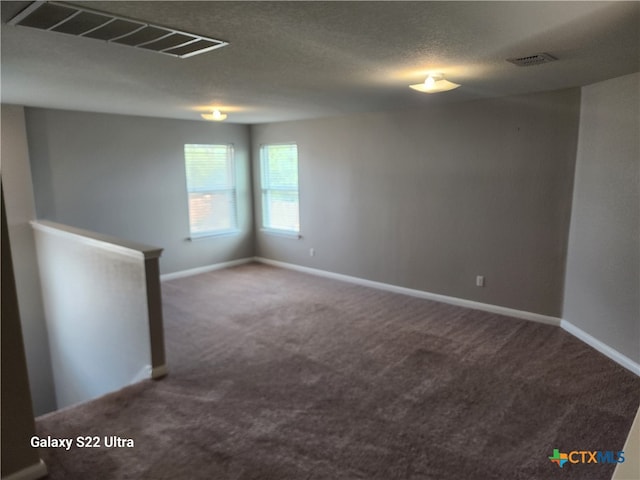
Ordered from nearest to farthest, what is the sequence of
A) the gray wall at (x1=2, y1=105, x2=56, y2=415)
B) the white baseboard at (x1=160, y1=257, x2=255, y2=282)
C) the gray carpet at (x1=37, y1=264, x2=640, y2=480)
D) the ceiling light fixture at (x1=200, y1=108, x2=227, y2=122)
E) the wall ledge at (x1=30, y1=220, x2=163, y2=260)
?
the gray carpet at (x1=37, y1=264, x2=640, y2=480) < the wall ledge at (x1=30, y1=220, x2=163, y2=260) < the gray wall at (x1=2, y1=105, x2=56, y2=415) < the ceiling light fixture at (x1=200, y1=108, x2=227, y2=122) < the white baseboard at (x1=160, y1=257, x2=255, y2=282)

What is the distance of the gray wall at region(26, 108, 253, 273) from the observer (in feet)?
16.3

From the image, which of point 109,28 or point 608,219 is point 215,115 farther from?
point 608,219

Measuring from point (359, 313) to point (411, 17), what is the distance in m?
3.32

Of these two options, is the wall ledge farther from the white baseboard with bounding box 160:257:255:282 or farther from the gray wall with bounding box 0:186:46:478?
the white baseboard with bounding box 160:257:255:282

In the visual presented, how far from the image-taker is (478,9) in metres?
1.82

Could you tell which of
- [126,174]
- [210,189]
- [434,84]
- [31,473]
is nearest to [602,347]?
[434,84]

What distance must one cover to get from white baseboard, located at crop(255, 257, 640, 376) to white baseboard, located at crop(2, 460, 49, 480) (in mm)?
3987

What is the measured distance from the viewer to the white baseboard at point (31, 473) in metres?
2.16

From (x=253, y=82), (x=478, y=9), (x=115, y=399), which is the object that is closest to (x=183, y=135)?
(x=253, y=82)

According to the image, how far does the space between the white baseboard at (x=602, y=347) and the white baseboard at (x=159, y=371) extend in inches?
142

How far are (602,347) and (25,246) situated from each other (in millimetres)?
5993

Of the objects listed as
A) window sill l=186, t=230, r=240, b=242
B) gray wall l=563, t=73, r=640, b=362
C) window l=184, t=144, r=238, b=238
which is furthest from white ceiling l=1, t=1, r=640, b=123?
window sill l=186, t=230, r=240, b=242

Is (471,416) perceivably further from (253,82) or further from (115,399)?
(253,82)

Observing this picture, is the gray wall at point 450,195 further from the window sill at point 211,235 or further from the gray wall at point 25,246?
Result: the gray wall at point 25,246
